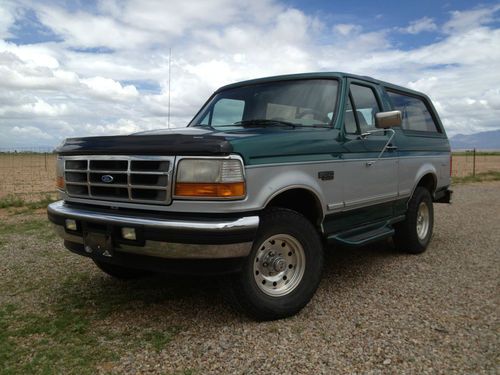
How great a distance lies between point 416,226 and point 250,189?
128 inches

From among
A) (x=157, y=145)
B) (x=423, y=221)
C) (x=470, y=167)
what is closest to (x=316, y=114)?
(x=157, y=145)

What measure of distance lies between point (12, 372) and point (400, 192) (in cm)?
406

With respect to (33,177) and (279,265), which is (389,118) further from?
(33,177)

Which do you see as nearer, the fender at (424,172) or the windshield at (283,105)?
the windshield at (283,105)

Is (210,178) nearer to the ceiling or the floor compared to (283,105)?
nearer to the floor

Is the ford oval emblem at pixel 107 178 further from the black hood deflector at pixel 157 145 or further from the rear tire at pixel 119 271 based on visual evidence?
the rear tire at pixel 119 271

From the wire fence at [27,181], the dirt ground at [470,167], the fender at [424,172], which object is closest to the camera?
the fender at [424,172]

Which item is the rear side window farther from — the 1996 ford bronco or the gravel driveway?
the gravel driveway

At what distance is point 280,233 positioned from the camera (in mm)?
3324

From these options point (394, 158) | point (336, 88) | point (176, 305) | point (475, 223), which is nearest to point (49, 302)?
point (176, 305)

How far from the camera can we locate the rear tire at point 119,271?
14.0 feet

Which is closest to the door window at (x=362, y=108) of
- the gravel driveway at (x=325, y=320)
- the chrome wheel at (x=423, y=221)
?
the gravel driveway at (x=325, y=320)

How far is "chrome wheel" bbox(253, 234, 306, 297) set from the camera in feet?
11.0

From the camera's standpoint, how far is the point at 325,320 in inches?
135
